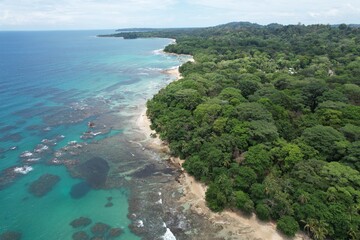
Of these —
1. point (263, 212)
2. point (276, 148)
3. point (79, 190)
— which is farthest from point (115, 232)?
point (276, 148)

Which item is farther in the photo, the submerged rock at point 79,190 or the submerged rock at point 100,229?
the submerged rock at point 79,190

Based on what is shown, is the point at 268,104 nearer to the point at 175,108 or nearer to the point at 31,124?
the point at 175,108

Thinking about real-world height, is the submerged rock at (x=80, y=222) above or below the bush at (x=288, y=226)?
below

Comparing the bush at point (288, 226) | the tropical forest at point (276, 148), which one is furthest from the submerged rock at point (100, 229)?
the bush at point (288, 226)

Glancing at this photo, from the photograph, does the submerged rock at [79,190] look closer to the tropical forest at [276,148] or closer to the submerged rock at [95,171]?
the submerged rock at [95,171]

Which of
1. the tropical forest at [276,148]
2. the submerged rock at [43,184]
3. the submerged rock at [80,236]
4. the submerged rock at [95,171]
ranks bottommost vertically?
the submerged rock at [95,171]

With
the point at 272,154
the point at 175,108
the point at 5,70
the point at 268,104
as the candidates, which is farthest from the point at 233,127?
the point at 5,70
